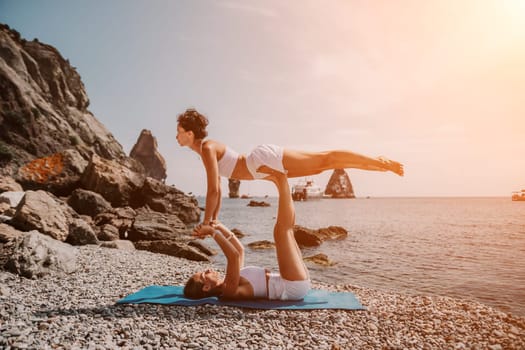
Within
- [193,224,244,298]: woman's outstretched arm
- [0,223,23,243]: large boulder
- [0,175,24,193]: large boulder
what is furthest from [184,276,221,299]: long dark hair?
[0,175,24,193]: large boulder

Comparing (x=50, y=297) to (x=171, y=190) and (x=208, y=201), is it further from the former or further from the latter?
(x=171, y=190)

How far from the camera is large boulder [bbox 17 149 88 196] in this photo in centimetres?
2175

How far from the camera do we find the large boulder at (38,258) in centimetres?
754

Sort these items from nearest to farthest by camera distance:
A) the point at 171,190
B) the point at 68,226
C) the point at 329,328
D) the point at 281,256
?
the point at 329,328 < the point at 281,256 < the point at 68,226 < the point at 171,190

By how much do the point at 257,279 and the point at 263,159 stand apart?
2234 mm

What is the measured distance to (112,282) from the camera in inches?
297

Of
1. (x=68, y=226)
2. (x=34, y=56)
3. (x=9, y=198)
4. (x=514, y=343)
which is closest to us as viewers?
(x=514, y=343)

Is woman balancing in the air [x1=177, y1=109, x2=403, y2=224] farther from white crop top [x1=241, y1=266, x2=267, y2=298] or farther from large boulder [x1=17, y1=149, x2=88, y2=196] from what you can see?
large boulder [x1=17, y1=149, x2=88, y2=196]

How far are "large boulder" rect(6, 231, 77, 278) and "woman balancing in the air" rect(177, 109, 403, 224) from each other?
467 centimetres

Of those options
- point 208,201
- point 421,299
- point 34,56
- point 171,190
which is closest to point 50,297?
point 208,201

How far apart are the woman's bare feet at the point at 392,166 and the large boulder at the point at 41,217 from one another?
10512 millimetres

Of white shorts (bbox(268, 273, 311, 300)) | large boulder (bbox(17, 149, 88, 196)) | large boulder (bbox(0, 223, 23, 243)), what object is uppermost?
large boulder (bbox(17, 149, 88, 196))

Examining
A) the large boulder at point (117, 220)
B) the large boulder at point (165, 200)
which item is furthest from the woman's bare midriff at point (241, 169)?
the large boulder at point (165, 200)

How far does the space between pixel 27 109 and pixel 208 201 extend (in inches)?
1700
